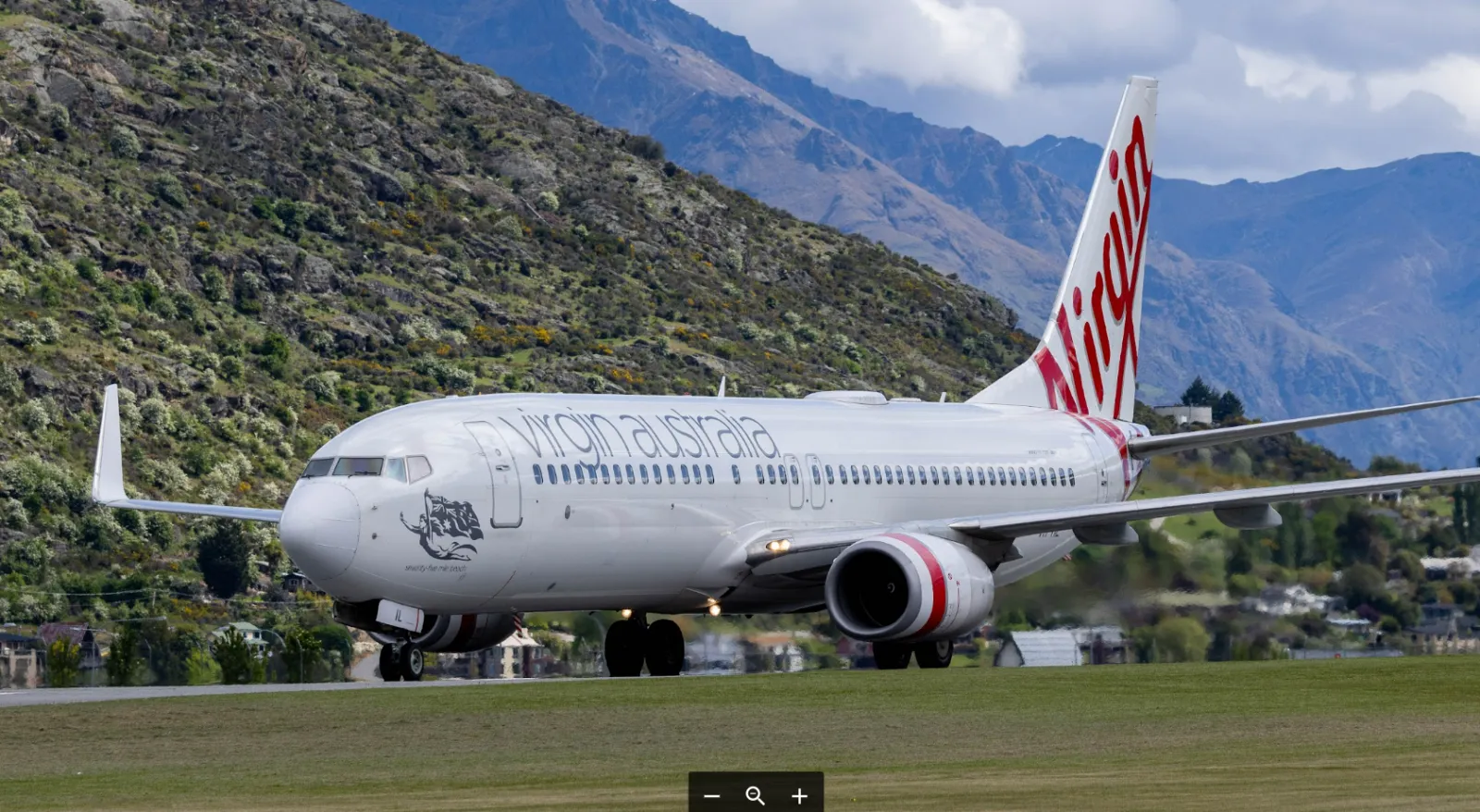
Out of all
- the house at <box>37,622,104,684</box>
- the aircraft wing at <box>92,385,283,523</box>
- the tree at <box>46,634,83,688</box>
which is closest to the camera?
the aircraft wing at <box>92,385,283,523</box>

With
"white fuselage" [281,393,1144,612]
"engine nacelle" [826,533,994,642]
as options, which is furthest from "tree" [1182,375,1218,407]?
"engine nacelle" [826,533,994,642]

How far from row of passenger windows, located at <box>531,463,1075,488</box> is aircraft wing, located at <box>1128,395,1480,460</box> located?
6.59 ft

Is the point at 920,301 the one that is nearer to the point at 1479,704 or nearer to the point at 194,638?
the point at 194,638

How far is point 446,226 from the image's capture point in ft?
453

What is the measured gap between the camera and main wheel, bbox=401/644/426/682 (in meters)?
34.0

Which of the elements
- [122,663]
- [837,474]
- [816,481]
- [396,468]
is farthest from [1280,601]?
[122,663]

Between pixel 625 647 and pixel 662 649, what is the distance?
0.58 metres

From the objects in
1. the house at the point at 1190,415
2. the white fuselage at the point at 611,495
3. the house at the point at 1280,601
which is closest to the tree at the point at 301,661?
the white fuselage at the point at 611,495

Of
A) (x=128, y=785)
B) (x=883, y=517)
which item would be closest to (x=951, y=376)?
(x=883, y=517)

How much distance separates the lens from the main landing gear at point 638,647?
38.0m

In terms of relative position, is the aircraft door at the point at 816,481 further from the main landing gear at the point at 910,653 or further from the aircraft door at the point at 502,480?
the aircraft door at the point at 502,480

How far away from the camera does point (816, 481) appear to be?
38.2 m

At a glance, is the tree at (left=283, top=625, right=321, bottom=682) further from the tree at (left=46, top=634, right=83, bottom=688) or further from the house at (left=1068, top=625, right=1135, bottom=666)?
the house at (left=1068, top=625, right=1135, bottom=666)

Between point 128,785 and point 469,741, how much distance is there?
4394 mm
